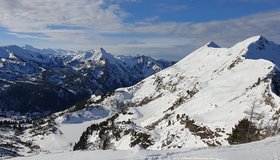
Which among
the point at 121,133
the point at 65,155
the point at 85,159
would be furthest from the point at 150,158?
the point at 121,133

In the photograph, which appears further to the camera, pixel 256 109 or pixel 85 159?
pixel 256 109

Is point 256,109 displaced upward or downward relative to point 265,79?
downward

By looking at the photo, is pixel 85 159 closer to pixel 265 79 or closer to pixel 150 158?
pixel 150 158

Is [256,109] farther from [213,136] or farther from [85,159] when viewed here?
[85,159]

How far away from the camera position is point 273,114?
261 feet

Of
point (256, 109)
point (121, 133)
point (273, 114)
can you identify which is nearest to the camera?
point (273, 114)

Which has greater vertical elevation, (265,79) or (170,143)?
(265,79)

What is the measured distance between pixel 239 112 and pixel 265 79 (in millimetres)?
38205

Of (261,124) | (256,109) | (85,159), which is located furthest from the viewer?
(256,109)

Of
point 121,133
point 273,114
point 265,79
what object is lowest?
point 121,133

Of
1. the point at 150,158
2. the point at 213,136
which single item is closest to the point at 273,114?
the point at 213,136

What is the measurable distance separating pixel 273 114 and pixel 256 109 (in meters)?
6.89

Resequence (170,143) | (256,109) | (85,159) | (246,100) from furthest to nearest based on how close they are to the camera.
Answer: (246,100), (170,143), (256,109), (85,159)

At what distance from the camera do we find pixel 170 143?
3620 inches
